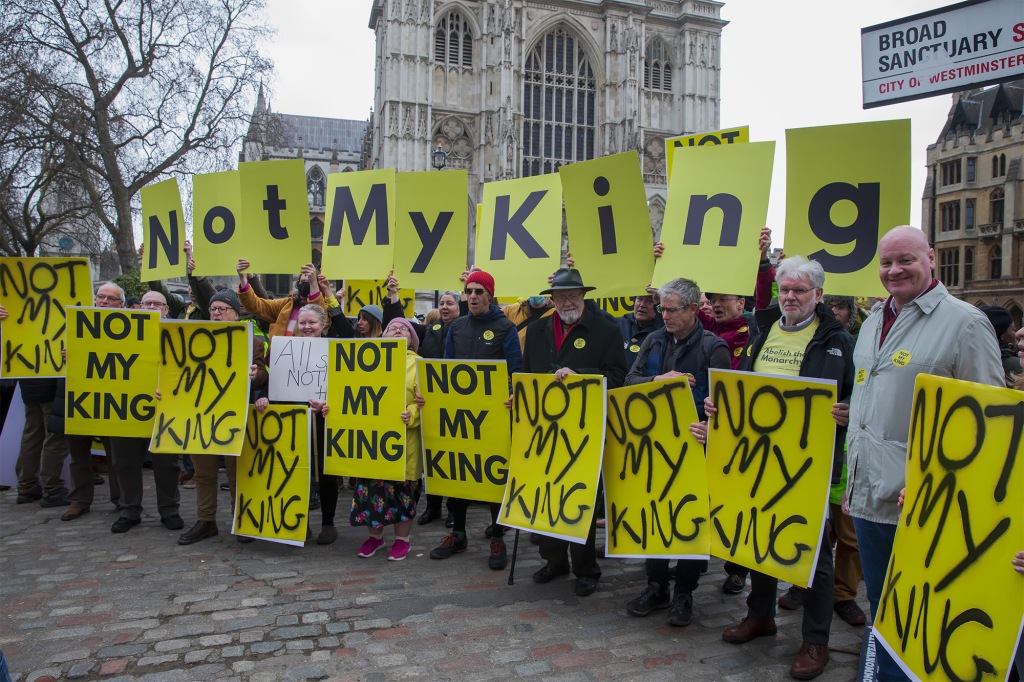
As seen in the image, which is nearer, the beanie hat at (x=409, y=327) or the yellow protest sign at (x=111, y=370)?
the beanie hat at (x=409, y=327)

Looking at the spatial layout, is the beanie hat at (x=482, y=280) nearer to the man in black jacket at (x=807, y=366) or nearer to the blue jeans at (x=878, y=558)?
the man in black jacket at (x=807, y=366)

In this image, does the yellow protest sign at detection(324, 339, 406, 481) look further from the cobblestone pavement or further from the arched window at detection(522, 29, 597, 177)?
the arched window at detection(522, 29, 597, 177)

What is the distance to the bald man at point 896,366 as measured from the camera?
2891 mm

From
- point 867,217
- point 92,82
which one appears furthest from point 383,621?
point 92,82

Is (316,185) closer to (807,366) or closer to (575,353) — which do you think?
(575,353)

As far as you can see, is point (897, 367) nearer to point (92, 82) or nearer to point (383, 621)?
point (383, 621)

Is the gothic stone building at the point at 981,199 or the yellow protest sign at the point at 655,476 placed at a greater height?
the gothic stone building at the point at 981,199

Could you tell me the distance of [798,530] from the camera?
371 cm

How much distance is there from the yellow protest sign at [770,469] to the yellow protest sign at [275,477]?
309 centimetres

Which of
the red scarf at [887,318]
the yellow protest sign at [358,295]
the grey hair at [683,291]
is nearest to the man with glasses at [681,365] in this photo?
the grey hair at [683,291]

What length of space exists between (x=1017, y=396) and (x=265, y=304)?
20.5 feet

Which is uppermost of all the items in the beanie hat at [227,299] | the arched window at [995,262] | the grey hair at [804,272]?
the arched window at [995,262]

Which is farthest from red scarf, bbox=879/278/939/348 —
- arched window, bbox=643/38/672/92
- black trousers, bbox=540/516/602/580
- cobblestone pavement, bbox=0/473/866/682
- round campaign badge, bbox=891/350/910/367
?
arched window, bbox=643/38/672/92

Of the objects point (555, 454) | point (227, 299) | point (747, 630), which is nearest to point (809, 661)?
point (747, 630)
